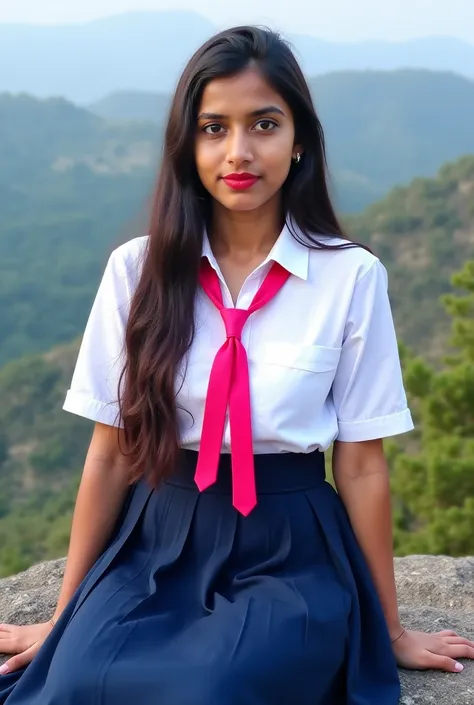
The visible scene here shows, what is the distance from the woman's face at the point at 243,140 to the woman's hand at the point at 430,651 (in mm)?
823

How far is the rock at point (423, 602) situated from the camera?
1616 millimetres

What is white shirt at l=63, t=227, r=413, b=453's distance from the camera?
1.55 meters

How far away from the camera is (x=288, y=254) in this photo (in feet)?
5.32

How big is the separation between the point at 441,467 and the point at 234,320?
3698mm

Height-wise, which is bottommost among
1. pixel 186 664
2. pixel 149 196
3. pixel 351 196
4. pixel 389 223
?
pixel 186 664

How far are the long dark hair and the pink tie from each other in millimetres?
72

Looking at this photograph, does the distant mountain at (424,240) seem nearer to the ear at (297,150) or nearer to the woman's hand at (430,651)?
the woman's hand at (430,651)

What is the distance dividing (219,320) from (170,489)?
0.30 metres

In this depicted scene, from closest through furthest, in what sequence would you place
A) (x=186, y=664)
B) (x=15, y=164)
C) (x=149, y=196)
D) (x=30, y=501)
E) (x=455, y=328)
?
1. (x=186, y=664)
2. (x=149, y=196)
3. (x=455, y=328)
4. (x=30, y=501)
5. (x=15, y=164)

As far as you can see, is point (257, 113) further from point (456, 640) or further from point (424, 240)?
point (424, 240)

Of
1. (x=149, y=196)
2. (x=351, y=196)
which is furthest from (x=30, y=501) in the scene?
(x=351, y=196)

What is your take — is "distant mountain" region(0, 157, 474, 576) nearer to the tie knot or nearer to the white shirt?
the white shirt

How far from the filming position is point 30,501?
696 inches

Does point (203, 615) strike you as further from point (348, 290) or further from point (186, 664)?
point (348, 290)
